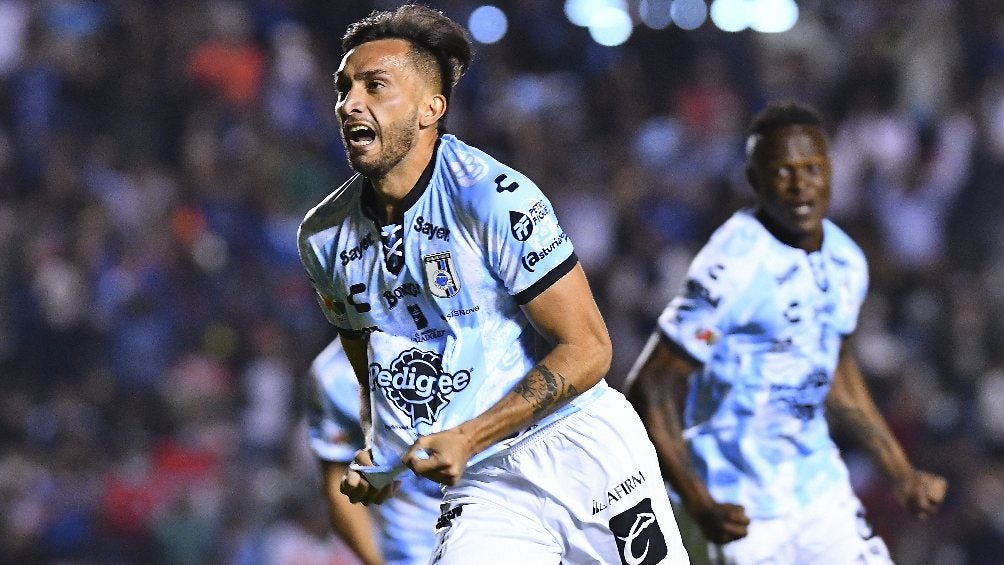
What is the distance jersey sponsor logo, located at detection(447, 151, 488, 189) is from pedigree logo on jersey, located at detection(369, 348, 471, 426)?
47cm

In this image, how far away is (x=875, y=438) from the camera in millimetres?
5504

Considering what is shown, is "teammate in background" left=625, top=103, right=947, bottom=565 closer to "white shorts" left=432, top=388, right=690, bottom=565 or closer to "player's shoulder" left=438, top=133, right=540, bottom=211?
"white shorts" left=432, top=388, right=690, bottom=565

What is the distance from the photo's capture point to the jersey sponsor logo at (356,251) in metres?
4.03

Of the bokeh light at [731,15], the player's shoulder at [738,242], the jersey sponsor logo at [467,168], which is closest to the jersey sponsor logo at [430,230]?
the jersey sponsor logo at [467,168]

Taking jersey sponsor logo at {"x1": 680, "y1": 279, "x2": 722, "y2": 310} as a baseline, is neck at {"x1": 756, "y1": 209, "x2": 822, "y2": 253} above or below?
above

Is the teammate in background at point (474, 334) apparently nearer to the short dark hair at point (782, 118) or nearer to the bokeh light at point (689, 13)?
the short dark hair at point (782, 118)

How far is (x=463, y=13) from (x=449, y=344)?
330 inches

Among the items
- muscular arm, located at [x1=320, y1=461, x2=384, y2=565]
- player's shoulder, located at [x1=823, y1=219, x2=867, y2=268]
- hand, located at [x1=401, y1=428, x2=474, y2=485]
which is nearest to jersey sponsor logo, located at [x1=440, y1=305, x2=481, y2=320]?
hand, located at [x1=401, y1=428, x2=474, y2=485]

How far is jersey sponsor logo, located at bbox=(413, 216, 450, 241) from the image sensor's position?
3.88m

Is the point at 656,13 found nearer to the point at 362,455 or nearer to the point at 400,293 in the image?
the point at 400,293

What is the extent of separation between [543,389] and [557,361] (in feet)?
0.27

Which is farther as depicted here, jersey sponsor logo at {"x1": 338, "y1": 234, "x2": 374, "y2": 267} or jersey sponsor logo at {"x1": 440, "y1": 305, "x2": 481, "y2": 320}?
jersey sponsor logo at {"x1": 338, "y1": 234, "x2": 374, "y2": 267}

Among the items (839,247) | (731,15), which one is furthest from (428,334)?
(731,15)

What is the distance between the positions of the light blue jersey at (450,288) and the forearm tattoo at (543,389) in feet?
0.66
